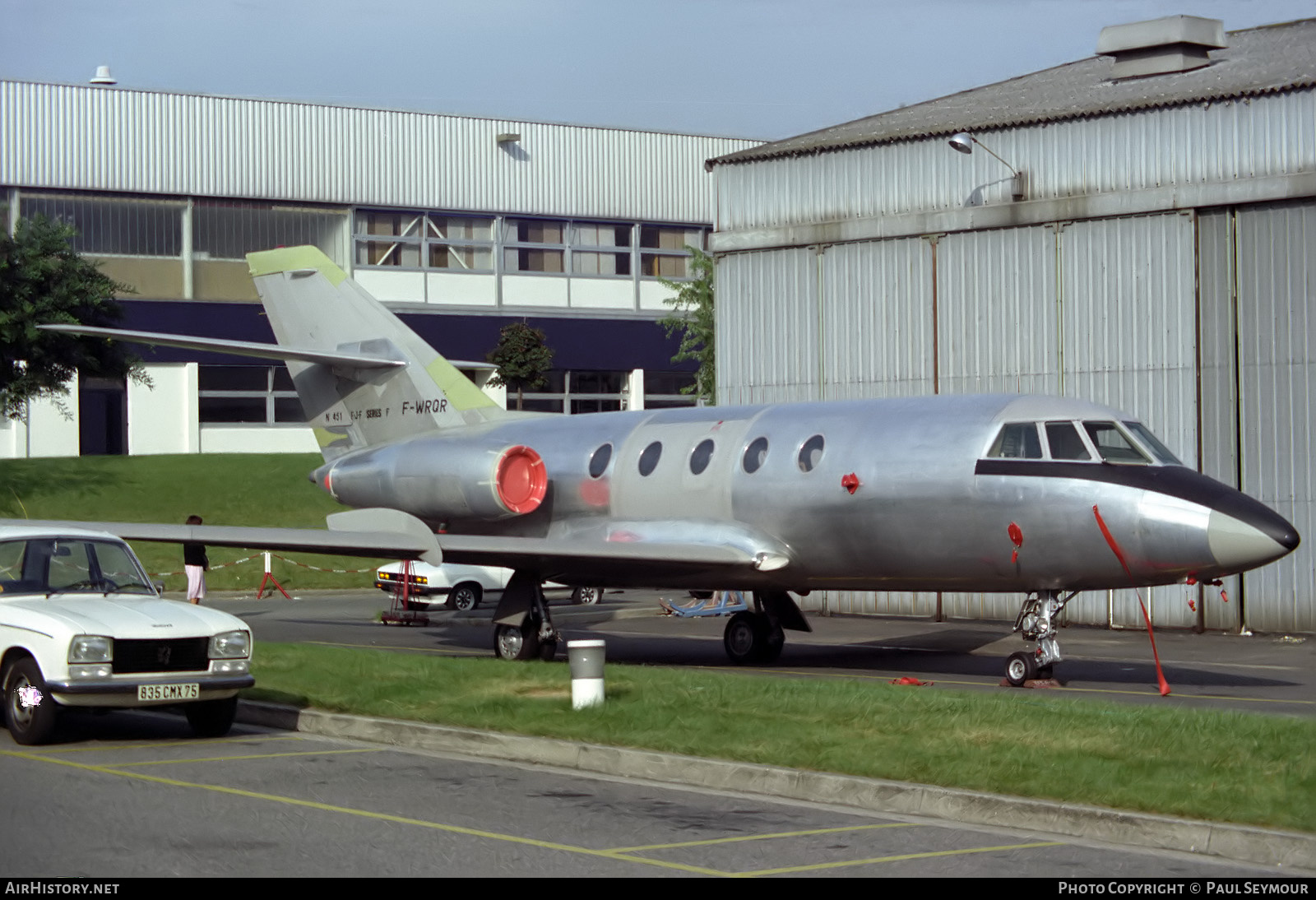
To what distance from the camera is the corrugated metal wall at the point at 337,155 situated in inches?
2062

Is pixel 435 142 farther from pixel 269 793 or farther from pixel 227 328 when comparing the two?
pixel 269 793

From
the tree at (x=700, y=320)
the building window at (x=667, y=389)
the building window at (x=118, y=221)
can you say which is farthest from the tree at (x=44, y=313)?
the building window at (x=667, y=389)

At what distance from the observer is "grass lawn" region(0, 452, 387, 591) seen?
131 feet

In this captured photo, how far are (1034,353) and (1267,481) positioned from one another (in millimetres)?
4405

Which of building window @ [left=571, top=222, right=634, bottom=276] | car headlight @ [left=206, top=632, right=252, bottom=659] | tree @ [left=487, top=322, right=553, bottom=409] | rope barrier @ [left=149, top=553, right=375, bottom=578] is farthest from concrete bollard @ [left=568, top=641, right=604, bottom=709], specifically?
building window @ [left=571, top=222, right=634, bottom=276]

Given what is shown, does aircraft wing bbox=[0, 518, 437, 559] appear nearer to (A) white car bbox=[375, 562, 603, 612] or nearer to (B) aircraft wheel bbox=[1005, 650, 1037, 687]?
(B) aircraft wheel bbox=[1005, 650, 1037, 687]

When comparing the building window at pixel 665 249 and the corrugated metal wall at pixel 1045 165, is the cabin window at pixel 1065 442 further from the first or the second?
the building window at pixel 665 249

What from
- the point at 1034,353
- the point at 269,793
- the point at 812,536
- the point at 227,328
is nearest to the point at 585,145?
the point at 227,328

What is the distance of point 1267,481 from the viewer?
2478 cm

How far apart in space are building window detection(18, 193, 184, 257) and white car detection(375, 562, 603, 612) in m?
26.4

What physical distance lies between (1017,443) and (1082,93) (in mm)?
13670

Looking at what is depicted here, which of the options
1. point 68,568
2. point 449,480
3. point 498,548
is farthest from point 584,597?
point 68,568

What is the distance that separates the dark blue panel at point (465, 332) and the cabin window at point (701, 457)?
109 feet

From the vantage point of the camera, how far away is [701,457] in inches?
805
